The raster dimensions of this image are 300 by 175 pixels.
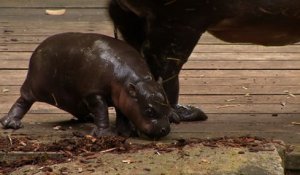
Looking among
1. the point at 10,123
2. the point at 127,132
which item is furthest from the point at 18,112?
the point at 127,132

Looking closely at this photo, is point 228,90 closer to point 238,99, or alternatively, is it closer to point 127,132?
point 238,99

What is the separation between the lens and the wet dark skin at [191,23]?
3.48 meters

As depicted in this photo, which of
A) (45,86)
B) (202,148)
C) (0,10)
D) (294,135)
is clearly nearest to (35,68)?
(45,86)

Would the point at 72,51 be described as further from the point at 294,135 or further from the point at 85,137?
the point at 294,135

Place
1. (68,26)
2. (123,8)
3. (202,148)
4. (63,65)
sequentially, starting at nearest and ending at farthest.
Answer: (202,148) → (63,65) → (123,8) → (68,26)

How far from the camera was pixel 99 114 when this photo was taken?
3332 millimetres

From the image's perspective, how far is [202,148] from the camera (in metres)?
3.18

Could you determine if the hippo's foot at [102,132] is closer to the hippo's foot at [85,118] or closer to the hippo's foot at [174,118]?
the hippo's foot at [85,118]

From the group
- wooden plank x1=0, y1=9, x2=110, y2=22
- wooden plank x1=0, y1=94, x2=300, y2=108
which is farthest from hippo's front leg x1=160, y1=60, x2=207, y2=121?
wooden plank x1=0, y1=9, x2=110, y2=22

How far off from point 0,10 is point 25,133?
368 cm

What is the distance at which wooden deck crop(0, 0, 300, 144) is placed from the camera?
3740 mm

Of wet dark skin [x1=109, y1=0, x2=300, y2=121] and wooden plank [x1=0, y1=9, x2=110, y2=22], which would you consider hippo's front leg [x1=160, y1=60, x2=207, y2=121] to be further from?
wooden plank [x1=0, y1=9, x2=110, y2=22]

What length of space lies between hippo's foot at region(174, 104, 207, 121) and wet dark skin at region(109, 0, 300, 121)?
0.39ft

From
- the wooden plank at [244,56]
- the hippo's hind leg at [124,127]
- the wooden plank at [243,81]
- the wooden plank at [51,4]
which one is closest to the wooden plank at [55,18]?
the wooden plank at [51,4]
